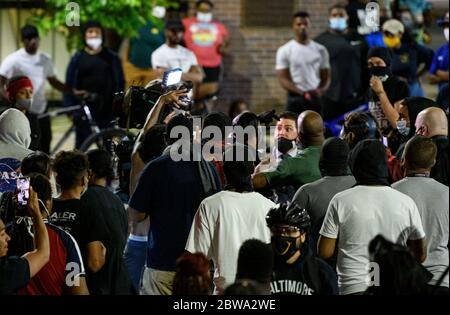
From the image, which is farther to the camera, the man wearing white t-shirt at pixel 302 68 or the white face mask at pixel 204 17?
the white face mask at pixel 204 17

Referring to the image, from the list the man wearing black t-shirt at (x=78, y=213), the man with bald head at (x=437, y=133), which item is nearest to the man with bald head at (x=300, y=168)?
the man with bald head at (x=437, y=133)

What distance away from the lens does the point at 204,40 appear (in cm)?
1659

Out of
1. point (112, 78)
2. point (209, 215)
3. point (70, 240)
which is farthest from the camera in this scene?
point (112, 78)

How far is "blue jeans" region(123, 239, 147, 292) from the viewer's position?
834cm

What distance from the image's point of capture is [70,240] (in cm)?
682

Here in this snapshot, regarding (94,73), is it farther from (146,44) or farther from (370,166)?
(370,166)

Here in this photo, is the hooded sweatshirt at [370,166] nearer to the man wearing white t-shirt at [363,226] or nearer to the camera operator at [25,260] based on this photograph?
the man wearing white t-shirt at [363,226]

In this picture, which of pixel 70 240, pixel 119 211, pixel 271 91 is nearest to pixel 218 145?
pixel 119 211

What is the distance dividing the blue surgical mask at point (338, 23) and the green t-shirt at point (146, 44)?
2.24m

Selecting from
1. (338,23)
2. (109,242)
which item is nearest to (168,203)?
(109,242)

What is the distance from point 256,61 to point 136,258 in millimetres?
9915

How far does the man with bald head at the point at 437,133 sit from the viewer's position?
8.57m

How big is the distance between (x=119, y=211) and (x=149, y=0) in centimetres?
899

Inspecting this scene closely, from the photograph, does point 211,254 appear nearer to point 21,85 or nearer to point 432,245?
point 432,245
